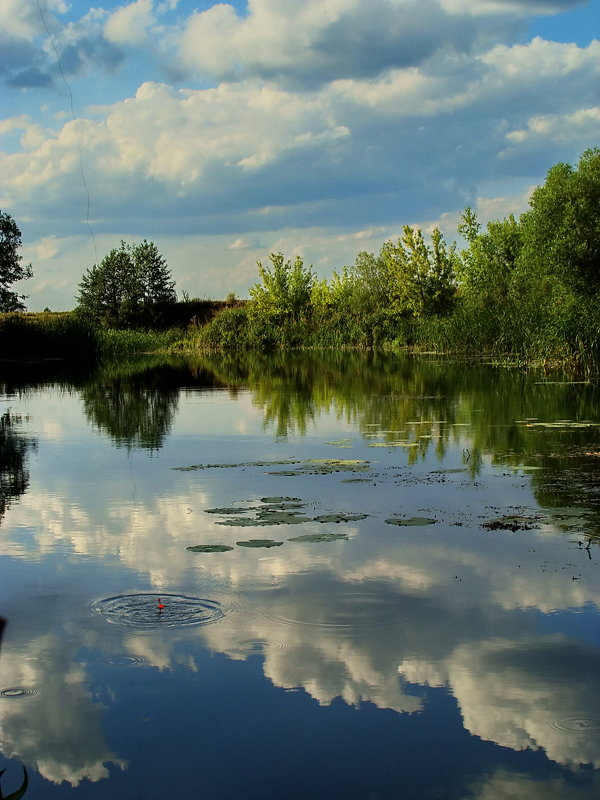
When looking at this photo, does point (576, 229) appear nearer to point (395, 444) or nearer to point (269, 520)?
point (395, 444)

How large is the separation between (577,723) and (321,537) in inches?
168

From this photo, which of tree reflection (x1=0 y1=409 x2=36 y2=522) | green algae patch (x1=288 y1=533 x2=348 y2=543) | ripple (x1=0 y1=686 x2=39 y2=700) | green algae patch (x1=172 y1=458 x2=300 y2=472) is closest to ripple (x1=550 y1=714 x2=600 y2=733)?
ripple (x1=0 y1=686 x2=39 y2=700)

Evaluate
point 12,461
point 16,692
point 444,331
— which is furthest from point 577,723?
point 444,331

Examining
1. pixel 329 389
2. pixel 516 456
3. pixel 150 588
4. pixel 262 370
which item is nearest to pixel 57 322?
pixel 262 370

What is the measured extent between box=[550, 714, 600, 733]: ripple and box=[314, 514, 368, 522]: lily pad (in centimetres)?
486

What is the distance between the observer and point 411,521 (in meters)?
9.84

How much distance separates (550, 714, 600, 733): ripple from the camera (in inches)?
201

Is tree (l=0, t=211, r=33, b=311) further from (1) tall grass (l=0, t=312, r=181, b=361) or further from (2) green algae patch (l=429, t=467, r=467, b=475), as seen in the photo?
(2) green algae patch (l=429, t=467, r=467, b=475)

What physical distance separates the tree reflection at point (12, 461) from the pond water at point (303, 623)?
0.36ft

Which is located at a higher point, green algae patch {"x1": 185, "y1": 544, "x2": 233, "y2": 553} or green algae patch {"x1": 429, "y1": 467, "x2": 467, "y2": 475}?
green algae patch {"x1": 429, "y1": 467, "x2": 467, "y2": 475}

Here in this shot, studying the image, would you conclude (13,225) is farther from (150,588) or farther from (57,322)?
(150,588)

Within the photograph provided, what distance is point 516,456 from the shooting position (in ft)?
46.1

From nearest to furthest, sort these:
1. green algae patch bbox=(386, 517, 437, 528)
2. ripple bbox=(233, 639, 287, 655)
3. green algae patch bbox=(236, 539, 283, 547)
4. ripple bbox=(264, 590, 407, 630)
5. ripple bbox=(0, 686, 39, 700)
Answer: ripple bbox=(0, 686, 39, 700), ripple bbox=(233, 639, 287, 655), ripple bbox=(264, 590, 407, 630), green algae patch bbox=(236, 539, 283, 547), green algae patch bbox=(386, 517, 437, 528)

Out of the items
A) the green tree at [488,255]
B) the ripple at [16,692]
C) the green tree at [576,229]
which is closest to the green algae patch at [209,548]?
the ripple at [16,692]
